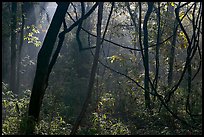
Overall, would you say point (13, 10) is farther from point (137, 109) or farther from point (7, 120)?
point (7, 120)

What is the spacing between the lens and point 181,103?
30.7ft

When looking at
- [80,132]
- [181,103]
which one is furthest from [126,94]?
[80,132]

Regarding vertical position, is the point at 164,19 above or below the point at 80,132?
above

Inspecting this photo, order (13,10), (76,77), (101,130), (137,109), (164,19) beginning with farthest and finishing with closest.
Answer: (76,77) < (13,10) < (164,19) < (137,109) < (101,130)

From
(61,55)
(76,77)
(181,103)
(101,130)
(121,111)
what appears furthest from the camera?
(61,55)

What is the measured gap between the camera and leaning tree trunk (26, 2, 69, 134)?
20.3 ft

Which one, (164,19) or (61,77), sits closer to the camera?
(164,19)

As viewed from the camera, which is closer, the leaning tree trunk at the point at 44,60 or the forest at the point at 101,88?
the forest at the point at 101,88

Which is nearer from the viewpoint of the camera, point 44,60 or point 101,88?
point 44,60

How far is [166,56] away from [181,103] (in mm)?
4484

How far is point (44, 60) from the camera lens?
631 cm

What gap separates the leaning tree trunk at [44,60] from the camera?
20.3ft

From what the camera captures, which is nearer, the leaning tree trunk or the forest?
the forest

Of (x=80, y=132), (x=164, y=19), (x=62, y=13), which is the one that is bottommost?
(x=80, y=132)
